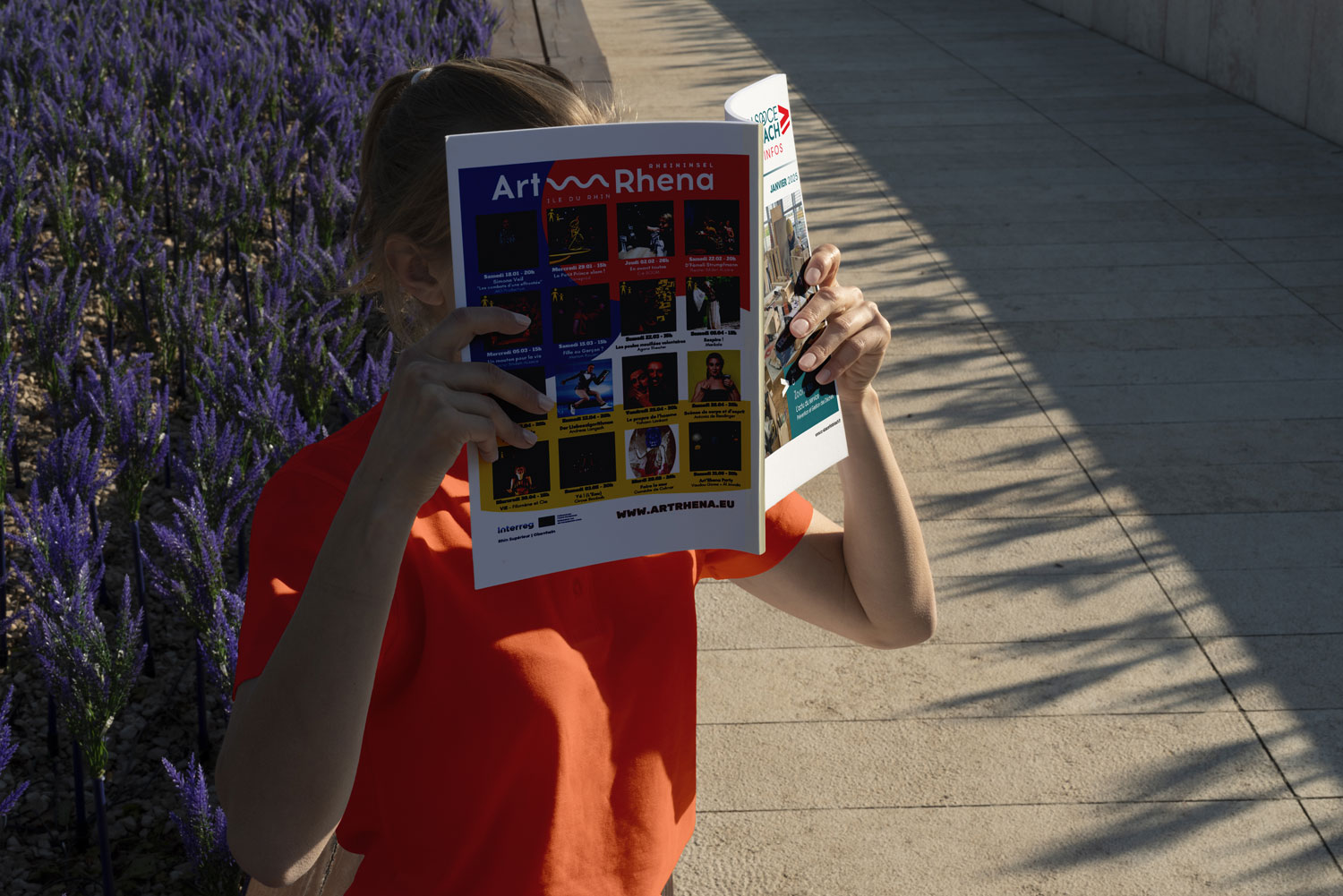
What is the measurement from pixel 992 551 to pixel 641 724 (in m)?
2.54

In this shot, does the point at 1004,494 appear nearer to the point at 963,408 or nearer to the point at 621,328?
the point at 963,408

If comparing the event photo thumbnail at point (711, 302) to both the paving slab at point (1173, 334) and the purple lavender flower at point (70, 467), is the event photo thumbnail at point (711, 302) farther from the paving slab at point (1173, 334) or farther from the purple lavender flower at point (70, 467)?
the paving slab at point (1173, 334)

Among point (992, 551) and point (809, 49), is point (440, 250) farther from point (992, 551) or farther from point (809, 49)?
point (809, 49)

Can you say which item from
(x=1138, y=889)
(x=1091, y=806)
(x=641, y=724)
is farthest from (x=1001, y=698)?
(x=641, y=724)

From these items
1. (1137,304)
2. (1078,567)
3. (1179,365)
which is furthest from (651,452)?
(1137,304)

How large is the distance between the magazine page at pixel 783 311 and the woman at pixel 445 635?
1.0 inches

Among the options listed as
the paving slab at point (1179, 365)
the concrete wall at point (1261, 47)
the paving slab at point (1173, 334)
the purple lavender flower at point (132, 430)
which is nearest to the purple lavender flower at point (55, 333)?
the purple lavender flower at point (132, 430)

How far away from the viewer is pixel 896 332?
5.35 meters

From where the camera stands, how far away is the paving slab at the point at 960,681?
3.19 metres

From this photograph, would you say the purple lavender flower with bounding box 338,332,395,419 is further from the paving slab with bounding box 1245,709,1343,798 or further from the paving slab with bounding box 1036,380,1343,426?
the paving slab with bounding box 1036,380,1343,426

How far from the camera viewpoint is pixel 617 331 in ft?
4.09

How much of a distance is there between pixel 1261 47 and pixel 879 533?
8.56 m

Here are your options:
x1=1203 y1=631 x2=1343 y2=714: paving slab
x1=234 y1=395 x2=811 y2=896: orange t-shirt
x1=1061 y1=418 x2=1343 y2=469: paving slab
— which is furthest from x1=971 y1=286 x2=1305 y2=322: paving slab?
x1=234 y1=395 x2=811 y2=896: orange t-shirt

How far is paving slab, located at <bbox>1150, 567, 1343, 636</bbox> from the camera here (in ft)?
11.3
